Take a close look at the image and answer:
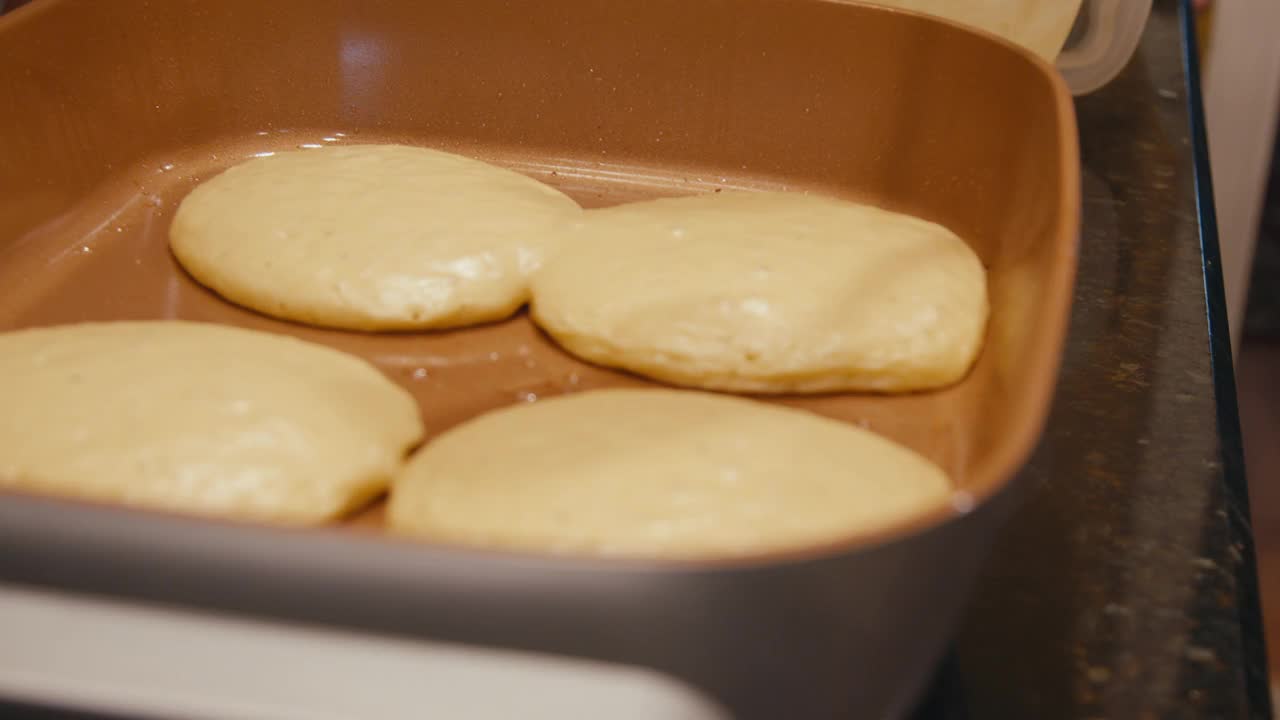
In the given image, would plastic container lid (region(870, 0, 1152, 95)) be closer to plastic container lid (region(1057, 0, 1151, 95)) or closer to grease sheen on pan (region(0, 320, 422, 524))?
plastic container lid (region(1057, 0, 1151, 95))

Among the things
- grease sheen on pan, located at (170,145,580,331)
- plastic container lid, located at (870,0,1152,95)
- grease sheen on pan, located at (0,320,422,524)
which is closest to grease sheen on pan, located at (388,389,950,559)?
grease sheen on pan, located at (0,320,422,524)

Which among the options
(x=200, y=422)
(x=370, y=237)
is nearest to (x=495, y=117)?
(x=370, y=237)

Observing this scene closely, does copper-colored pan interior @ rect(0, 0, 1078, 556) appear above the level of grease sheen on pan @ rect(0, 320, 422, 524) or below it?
above

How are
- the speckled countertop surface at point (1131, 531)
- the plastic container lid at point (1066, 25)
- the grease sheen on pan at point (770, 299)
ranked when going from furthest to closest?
the plastic container lid at point (1066, 25), the grease sheen on pan at point (770, 299), the speckled countertop surface at point (1131, 531)

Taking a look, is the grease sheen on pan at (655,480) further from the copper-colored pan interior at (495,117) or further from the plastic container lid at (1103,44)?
the plastic container lid at (1103,44)

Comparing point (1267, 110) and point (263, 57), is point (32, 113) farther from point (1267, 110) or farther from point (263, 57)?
point (1267, 110)

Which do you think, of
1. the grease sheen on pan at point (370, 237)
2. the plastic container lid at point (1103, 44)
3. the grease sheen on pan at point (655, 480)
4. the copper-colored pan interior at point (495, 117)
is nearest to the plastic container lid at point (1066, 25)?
the plastic container lid at point (1103, 44)

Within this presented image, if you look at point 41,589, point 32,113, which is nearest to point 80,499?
point 41,589
